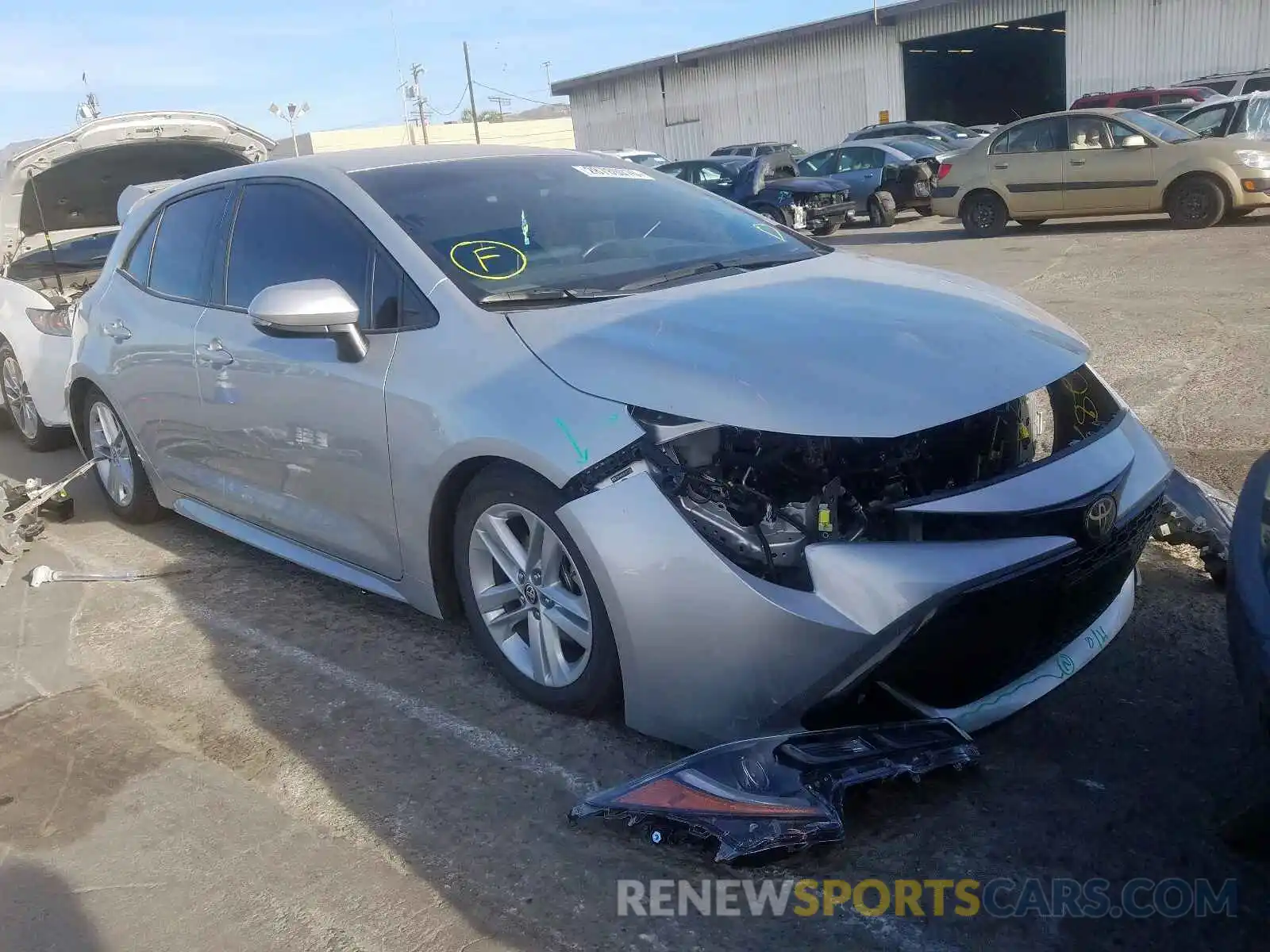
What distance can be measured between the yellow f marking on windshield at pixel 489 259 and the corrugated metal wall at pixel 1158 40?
3213 cm

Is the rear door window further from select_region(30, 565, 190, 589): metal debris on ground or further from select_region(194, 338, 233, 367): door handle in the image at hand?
select_region(30, 565, 190, 589): metal debris on ground

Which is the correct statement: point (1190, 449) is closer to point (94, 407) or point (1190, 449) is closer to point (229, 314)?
point (229, 314)

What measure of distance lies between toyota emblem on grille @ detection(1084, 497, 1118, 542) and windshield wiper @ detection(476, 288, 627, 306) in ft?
4.81

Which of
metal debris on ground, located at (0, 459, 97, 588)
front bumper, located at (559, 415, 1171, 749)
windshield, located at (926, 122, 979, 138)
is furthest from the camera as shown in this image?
windshield, located at (926, 122, 979, 138)

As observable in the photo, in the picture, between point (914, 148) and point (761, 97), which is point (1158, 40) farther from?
point (914, 148)

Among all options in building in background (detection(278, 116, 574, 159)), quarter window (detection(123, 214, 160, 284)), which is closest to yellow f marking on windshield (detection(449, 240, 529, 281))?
quarter window (detection(123, 214, 160, 284))

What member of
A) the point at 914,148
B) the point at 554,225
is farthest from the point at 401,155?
the point at 914,148

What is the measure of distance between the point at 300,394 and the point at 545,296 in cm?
99

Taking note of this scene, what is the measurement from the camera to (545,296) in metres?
3.47

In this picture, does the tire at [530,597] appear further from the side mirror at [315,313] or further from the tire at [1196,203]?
the tire at [1196,203]

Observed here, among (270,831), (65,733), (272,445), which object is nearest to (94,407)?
(272,445)

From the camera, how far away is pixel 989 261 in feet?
41.7

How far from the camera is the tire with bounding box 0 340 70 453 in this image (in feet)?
23.8

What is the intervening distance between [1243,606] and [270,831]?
2.39m
